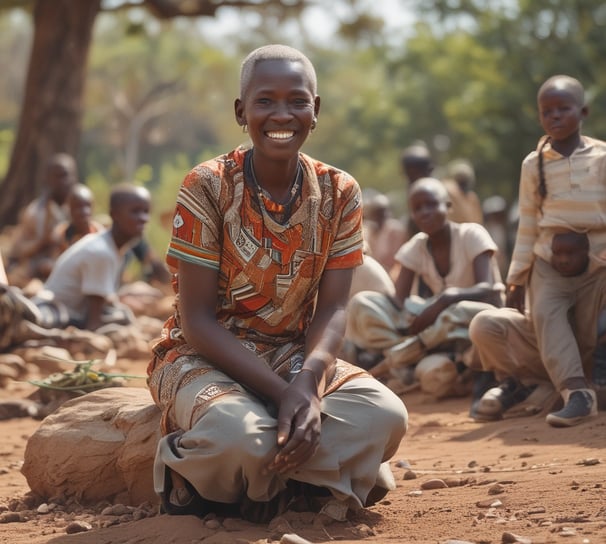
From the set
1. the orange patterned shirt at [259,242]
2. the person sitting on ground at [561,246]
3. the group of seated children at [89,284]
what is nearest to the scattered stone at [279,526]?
the orange patterned shirt at [259,242]

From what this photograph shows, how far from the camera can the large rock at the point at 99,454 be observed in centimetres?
442

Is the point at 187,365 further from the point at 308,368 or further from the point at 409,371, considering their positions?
the point at 409,371

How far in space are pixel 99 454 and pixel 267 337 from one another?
96 centimetres

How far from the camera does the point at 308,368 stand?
12.4 ft

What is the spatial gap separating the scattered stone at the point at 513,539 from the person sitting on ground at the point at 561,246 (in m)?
2.51

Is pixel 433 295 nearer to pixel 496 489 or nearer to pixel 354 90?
pixel 496 489

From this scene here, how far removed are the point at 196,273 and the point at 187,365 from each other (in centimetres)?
32

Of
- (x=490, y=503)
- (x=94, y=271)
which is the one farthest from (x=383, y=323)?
(x=490, y=503)

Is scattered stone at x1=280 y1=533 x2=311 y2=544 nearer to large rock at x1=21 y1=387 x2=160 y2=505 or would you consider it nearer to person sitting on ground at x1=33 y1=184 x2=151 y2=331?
large rock at x1=21 y1=387 x2=160 y2=505

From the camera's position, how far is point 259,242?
3.94 meters

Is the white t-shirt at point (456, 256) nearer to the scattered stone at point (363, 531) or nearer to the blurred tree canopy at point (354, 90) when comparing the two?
the scattered stone at point (363, 531)

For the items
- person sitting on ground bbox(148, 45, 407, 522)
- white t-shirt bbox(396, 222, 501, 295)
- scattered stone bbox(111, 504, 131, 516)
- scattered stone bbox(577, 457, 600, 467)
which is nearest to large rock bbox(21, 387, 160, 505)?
scattered stone bbox(111, 504, 131, 516)

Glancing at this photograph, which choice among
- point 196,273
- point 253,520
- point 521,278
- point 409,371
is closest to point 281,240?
point 196,273

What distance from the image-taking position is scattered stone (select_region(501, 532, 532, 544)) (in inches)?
129
